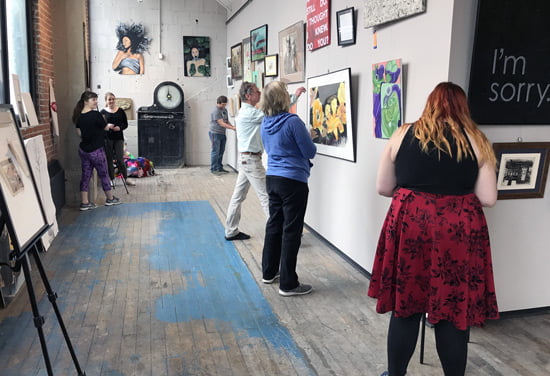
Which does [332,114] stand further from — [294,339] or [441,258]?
[441,258]

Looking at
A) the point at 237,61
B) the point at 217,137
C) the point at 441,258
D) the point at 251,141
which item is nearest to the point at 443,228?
the point at 441,258

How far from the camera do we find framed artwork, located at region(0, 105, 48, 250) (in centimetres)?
204

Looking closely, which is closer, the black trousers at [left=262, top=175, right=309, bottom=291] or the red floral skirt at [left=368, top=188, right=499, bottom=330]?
the red floral skirt at [left=368, top=188, right=499, bottom=330]

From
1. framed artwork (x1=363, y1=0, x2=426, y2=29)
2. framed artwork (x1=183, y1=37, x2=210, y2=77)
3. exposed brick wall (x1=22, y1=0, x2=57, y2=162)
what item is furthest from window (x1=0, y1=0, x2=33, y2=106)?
framed artwork (x1=183, y1=37, x2=210, y2=77)

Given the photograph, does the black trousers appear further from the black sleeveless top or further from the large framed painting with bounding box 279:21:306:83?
the large framed painting with bounding box 279:21:306:83

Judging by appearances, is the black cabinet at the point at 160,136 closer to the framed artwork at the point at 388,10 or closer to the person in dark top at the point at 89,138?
the person in dark top at the point at 89,138

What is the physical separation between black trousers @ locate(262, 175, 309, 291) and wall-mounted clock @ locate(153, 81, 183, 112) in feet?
23.5

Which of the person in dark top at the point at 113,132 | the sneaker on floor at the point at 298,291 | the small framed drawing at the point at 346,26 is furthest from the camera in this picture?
the person in dark top at the point at 113,132

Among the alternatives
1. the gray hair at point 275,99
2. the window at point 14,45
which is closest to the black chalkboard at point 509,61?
the gray hair at point 275,99

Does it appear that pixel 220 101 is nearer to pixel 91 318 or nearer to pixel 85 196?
pixel 85 196

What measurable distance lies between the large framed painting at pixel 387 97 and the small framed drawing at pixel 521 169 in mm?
677

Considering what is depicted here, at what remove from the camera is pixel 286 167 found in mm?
3363

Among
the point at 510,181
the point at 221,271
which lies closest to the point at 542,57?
the point at 510,181

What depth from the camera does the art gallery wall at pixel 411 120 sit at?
110 inches
